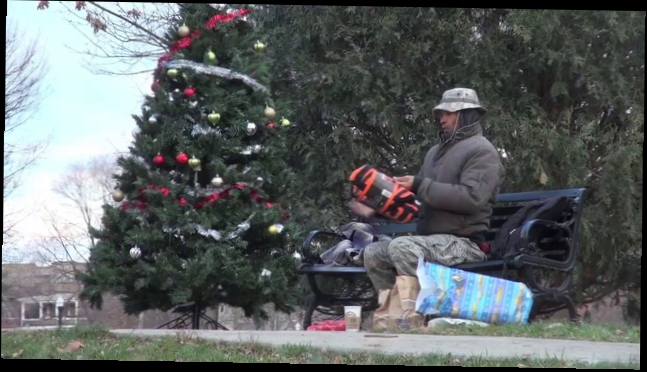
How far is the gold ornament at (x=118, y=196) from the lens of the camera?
5.95 m

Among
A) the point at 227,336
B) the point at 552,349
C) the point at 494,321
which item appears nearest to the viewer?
the point at 552,349

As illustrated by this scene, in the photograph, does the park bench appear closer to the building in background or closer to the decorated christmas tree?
the decorated christmas tree

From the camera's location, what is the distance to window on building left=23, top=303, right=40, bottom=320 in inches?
226

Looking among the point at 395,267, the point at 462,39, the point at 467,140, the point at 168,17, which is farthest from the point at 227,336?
the point at 462,39

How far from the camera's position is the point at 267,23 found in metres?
7.90

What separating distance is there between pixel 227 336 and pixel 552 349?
1.64 metres

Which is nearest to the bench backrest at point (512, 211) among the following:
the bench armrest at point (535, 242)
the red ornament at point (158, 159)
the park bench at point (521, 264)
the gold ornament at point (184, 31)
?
the park bench at point (521, 264)

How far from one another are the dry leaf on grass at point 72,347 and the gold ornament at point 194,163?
57.9 inches

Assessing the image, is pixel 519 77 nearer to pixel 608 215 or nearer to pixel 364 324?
pixel 608 215

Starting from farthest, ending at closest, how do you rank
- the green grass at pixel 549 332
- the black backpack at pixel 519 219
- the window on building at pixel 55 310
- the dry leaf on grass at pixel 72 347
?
1. the black backpack at pixel 519 219
2. the window on building at pixel 55 310
3. the green grass at pixel 549 332
4. the dry leaf on grass at pixel 72 347

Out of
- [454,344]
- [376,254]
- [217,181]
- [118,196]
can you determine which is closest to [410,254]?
[376,254]

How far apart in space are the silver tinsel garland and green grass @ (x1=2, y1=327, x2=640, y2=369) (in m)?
1.82

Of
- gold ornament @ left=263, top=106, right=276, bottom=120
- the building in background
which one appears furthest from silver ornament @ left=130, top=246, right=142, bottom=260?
gold ornament @ left=263, top=106, right=276, bottom=120

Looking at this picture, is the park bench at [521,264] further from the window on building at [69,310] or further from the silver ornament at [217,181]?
the window on building at [69,310]
